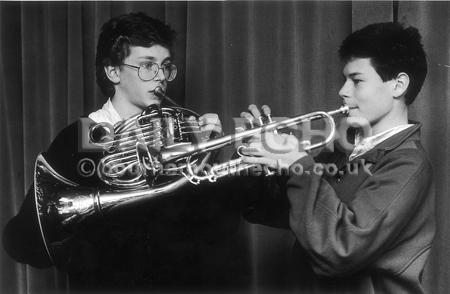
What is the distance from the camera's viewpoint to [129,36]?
1.28 m

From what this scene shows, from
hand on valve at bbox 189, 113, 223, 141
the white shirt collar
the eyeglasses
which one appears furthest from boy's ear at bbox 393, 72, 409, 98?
the white shirt collar

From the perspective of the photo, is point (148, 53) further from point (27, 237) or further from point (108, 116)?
point (27, 237)

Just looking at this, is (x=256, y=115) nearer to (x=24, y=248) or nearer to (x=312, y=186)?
(x=312, y=186)

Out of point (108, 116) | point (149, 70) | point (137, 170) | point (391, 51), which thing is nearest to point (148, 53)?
point (149, 70)

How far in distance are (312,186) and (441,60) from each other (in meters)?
0.65

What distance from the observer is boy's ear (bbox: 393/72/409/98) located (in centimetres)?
106

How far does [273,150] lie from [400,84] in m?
0.30

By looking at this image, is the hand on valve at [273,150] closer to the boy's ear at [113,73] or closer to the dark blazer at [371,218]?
the dark blazer at [371,218]

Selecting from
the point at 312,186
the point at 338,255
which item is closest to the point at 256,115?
the point at 312,186

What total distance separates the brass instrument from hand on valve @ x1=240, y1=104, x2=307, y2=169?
2 cm

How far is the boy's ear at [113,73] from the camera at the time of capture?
1297 millimetres

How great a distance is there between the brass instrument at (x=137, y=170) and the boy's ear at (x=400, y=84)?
0.37 ft

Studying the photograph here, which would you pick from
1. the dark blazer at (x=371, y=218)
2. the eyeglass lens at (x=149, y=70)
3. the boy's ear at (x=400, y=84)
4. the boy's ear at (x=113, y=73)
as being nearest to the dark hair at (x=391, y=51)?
the boy's ear at (x=400, y=84)

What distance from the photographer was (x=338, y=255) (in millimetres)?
922
